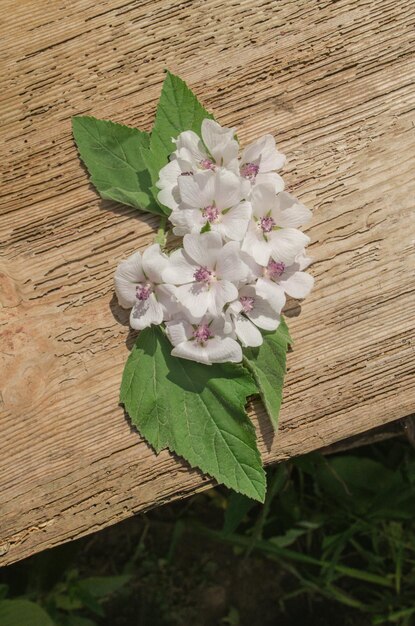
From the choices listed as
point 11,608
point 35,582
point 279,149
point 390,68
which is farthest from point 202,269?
point 35,582

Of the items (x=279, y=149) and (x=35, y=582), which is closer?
(x=279, y=149)

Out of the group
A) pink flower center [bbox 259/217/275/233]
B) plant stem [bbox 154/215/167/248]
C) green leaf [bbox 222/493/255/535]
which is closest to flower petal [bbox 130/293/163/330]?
plant stem [bbox 154/215/167/248]

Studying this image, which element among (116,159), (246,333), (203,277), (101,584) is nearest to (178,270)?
(203,277)

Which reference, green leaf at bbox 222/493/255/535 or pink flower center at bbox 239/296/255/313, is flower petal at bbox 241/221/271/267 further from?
green leaf at bbox 222/493/255/535

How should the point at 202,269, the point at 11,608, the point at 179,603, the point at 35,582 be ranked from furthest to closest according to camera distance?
the point at 179,603, the point at 35,582, the point at 11,608, the point at 202,269

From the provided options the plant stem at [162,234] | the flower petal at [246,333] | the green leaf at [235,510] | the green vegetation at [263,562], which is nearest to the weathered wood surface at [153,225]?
the plant stem at [162,234]

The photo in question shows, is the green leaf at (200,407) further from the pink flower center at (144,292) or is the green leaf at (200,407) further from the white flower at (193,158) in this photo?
the white flower at (193,158)

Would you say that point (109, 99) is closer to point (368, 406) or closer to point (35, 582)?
point (368, 406)
